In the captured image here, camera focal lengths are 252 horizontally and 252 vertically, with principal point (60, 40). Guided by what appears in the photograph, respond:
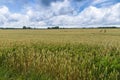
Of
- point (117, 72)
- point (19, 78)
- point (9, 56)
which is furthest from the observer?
point (9, 56)

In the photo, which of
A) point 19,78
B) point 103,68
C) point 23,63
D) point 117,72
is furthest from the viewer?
point 23,63

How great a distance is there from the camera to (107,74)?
22.5 ft

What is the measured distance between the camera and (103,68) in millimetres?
7246

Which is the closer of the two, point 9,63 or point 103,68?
point 103,68

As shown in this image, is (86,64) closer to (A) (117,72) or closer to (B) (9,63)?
(A) (117,72)

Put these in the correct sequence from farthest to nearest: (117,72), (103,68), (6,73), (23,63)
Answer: (23,63)
(6,73)
(103,68)
(117,72)

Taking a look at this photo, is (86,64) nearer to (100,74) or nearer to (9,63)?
(100,74)

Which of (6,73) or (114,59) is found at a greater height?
(114,59)

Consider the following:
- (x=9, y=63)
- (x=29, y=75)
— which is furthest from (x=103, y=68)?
(x=9, y=63)

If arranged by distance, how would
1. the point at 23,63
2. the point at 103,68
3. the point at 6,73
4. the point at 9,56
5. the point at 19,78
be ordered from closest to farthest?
the point at 103,68, the point at 19,78, the point at 6,73, the point at 23,63, the point at 9,56

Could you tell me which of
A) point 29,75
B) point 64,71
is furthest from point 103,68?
point 29,75

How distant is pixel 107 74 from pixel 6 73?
3590 mm

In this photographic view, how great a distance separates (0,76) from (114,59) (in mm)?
3714

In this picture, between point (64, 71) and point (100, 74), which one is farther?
point (64, 71)
